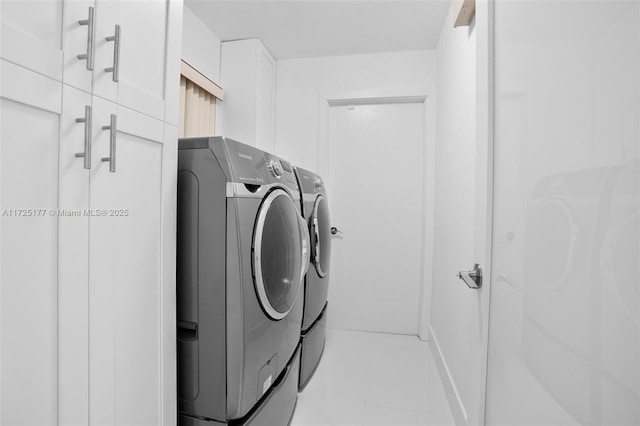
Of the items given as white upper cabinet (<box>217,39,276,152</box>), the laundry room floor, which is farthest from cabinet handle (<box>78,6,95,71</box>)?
white upper cabinet (<box>217,39,276,152</box>)

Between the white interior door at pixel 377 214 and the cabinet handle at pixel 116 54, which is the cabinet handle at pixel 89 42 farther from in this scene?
the white interior door at pixel 377 214

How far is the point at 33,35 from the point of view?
1.97ft

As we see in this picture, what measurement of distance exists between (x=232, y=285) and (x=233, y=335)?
6.5 inches

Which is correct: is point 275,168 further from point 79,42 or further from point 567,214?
point 567,214

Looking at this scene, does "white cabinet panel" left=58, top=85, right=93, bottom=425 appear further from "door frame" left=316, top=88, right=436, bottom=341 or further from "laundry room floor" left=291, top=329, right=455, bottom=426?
"door frame" left=316, top=88, right=436, bottom=341

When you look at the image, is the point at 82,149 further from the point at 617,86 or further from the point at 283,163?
the point at 617,86

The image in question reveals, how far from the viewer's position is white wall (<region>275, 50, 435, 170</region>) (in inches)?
105

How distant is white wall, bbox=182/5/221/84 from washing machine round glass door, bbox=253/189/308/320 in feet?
4.99

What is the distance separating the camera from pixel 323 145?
2812 millimetres

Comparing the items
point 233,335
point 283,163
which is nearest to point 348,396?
point 233,335

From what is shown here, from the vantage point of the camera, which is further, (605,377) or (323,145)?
(323,145)

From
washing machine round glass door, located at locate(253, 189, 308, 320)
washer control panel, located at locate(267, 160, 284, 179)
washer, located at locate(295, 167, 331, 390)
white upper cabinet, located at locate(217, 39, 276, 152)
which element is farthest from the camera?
white upper cabinet, located at locate(217, 39, 276, 152)

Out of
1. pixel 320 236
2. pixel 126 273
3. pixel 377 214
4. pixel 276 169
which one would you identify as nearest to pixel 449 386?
pixel 320 236

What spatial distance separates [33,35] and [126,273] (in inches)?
22.4
